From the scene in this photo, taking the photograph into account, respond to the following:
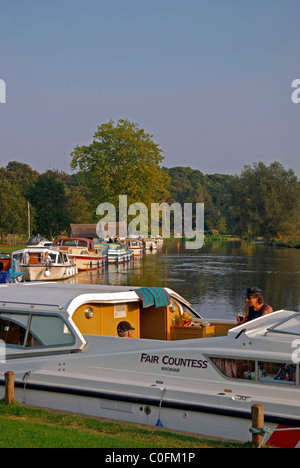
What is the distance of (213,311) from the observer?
2933 centimetres

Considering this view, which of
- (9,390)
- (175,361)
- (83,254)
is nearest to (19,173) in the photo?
(83,254)

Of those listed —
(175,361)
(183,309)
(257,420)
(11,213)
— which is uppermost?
(11,213)

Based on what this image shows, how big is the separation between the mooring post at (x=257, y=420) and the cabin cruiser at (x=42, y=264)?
115ft

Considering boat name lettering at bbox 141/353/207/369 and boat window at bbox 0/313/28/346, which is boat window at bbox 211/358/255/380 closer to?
boat name lettering at bbox 141/353/207/369

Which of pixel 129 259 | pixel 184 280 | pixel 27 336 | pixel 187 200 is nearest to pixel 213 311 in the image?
pixel 184 280

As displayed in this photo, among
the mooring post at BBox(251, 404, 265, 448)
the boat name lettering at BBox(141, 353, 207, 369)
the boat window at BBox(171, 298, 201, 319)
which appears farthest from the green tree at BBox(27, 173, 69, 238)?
the mooring post at BBox(251, 404, 265, 448)

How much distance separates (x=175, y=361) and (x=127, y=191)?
3151 inches

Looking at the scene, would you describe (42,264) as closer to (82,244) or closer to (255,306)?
(82,244)

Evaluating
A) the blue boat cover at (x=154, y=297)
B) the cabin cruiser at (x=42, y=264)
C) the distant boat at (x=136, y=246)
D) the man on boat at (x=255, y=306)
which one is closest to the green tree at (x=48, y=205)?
the distant boat at (x=136, y=246)

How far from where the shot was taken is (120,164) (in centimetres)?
9112

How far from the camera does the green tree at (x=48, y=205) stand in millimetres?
106875

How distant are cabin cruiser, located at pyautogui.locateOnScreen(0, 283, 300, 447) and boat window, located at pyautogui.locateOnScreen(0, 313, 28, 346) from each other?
0.02m

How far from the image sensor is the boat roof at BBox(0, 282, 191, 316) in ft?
38.0
